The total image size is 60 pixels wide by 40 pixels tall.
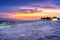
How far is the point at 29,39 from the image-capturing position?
937 centimetres

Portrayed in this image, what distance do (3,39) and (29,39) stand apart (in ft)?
6.13

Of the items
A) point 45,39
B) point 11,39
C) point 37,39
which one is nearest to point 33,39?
point 37,39

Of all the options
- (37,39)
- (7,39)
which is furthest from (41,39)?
(7,39)

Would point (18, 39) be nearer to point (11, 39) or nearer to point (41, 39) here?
point (11, 39)

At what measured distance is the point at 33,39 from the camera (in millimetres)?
9430

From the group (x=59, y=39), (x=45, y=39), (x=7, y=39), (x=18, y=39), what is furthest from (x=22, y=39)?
(x=59, y=39)

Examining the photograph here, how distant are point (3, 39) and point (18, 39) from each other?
1.07m

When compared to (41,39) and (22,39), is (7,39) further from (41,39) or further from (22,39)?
(41,39)

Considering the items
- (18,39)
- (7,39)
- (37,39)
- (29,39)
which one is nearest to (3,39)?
(7,39)

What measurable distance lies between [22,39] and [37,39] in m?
1.10

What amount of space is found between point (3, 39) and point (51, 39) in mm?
3464

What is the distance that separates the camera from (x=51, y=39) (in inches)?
368

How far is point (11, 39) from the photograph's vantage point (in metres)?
9.38

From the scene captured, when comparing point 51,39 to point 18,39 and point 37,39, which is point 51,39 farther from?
point 18,39
